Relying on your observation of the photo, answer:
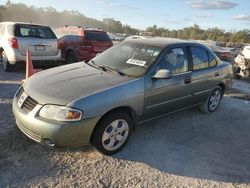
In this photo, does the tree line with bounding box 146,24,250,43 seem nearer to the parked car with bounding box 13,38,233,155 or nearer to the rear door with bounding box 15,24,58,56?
the rear door with bounding box 15,24,58,56

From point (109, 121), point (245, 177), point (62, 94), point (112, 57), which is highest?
point (112, 57)

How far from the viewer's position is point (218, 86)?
6.39m

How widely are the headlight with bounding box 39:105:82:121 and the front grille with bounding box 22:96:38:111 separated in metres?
0.25

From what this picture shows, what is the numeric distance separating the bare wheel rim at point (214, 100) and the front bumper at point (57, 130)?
3440mm

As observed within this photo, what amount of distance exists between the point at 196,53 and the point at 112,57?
66.9 inches

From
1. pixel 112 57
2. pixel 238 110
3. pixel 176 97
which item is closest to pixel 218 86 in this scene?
A: pixel 238 110

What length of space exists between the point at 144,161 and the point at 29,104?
69.7 inches

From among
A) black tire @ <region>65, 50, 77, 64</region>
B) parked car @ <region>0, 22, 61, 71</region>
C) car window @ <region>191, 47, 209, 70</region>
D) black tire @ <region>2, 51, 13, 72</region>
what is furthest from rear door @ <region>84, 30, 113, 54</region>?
car window @ <region>191, 47, 209, 70</region>

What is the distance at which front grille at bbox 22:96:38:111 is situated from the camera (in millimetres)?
3774

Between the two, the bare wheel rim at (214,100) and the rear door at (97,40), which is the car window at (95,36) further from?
the bare wheel rim at (214,100)

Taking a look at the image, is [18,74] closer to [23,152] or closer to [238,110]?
[23,152]

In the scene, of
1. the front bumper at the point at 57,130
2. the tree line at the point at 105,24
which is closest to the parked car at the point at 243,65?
the front bumper at the point at 57,130

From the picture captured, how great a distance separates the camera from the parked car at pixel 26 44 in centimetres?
848

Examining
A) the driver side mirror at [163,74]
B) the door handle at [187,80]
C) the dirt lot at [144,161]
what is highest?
the driver side mirror at [163,74]
